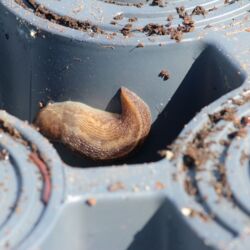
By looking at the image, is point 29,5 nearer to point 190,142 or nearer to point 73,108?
point 73,108

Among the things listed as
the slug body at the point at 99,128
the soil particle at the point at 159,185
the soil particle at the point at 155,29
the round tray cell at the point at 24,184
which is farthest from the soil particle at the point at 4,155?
the soil particle at the point at 155,29

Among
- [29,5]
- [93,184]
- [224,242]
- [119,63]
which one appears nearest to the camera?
[224,242]

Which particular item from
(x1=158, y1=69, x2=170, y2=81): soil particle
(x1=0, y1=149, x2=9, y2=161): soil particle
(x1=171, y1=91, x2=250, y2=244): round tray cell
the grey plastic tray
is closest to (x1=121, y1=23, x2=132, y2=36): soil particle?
the grey plastic tray

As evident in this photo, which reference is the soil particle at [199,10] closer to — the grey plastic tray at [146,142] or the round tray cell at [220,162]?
the grey plastic tray at [146,142]

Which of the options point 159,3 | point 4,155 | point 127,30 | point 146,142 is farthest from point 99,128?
point 4,155

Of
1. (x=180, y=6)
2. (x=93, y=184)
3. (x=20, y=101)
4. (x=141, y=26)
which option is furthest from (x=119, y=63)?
(x=93, y=184)

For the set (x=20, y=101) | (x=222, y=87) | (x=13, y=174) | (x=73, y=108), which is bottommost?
(x=20, y=101)

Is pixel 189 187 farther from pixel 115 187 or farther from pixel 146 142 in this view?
pixel 146 142
